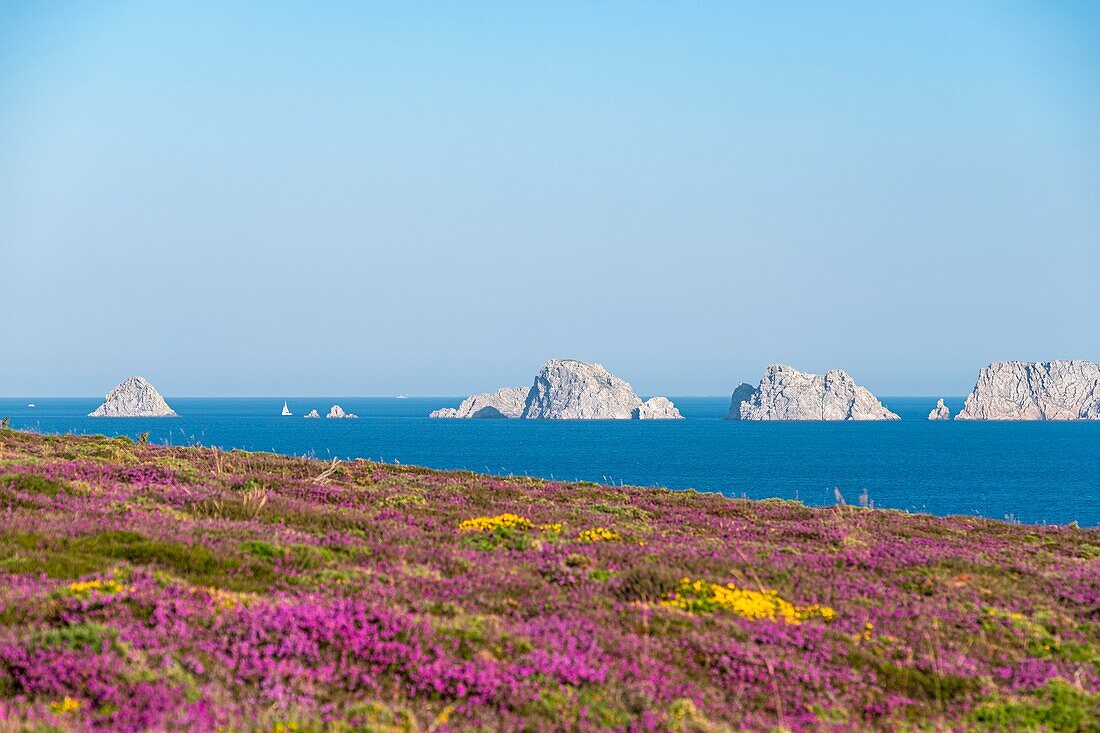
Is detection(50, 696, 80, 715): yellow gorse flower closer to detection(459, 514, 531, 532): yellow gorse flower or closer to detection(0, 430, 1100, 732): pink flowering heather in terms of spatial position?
detection(0, 430, 1100, 732): pink flowering heather

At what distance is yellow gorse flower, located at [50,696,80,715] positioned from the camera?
8166 millimetres

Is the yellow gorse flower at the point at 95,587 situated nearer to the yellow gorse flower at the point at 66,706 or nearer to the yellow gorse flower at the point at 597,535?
the yellow gorse flower at the point at 66,706

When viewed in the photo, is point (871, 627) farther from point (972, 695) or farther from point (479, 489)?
point (479, 489)

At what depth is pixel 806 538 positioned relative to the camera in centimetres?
2370

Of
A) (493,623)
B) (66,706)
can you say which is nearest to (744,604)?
(493,623)

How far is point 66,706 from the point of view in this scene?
8.20 m

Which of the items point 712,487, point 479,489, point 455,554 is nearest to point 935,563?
point 455,554

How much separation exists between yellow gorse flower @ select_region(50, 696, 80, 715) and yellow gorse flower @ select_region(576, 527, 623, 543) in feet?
42.8

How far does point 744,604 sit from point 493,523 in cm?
850

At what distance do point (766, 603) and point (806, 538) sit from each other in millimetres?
9784

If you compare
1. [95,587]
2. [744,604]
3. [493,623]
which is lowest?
[744,604]

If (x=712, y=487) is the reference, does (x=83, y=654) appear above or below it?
above

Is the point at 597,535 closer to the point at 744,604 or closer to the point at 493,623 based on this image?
the point at 744,604

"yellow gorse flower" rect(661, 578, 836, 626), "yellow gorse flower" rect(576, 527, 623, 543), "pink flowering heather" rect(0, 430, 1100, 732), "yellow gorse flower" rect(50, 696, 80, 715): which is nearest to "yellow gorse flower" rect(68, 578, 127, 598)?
"pink flowering heather" rect(0, 430, 1100, 732)
